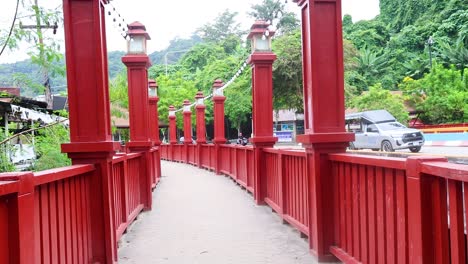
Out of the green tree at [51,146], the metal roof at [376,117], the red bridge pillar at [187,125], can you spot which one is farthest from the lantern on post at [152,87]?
the metal roof at [376,117]

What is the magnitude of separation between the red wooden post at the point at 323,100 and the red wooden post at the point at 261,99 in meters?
4.01

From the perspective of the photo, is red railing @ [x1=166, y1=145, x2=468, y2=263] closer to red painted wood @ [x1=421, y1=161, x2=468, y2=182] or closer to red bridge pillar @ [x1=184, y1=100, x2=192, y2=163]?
red painted wood @ [x1=421, y1=161, x2=468, y2=182]

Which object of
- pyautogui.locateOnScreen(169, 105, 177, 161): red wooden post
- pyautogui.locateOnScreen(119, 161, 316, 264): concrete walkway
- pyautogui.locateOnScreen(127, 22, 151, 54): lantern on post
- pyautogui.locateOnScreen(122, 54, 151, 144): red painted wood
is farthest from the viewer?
pyautogui.locateOnScreen(169, 105, 177, 161): red wooden post

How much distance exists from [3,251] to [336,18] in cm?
389

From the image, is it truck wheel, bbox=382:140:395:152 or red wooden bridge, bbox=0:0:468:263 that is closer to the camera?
red wooden bridge, bbox=0:0:468:263

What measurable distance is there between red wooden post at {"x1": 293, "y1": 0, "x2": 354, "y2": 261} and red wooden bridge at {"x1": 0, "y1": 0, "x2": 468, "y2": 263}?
0.03 ft

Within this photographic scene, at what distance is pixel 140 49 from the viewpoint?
370 inches

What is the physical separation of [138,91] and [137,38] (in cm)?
100

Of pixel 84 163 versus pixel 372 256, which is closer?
pixel 372 256

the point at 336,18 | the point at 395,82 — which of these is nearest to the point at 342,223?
the point at 336,18

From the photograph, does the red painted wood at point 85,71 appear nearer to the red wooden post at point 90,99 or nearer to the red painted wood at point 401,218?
the red wooden post at point 90,99

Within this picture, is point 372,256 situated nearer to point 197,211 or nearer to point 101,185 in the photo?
point 101,185

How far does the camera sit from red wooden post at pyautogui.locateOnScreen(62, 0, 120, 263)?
15.6 ft

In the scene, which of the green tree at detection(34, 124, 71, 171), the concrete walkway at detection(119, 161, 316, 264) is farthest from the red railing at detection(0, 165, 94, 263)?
the green tree at detection(34, 124, 71, 171)
